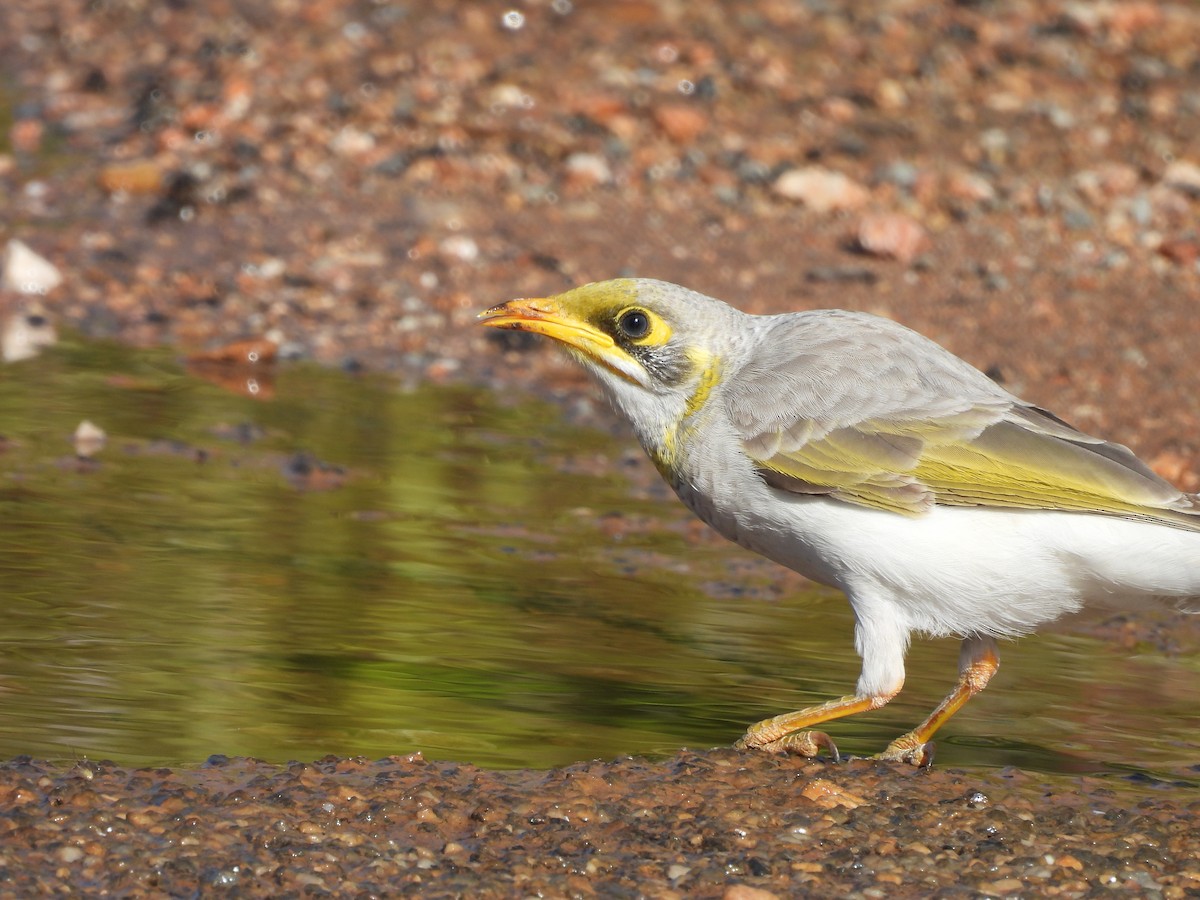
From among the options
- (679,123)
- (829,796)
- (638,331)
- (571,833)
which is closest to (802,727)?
(829,796)

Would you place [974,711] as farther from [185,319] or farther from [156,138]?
[156,138]

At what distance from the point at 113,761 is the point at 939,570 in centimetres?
269

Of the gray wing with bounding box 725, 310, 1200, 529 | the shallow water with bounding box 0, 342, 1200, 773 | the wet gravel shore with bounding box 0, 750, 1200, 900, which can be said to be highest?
the gray wing with bounding box 725, 310, 1200, 529

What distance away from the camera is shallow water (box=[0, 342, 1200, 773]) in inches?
247

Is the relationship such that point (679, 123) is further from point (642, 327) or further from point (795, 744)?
point (795, 744)

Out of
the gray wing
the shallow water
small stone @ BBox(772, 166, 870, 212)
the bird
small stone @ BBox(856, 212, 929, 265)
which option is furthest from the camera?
small stone @ BBox(772, 166, 870, 212)

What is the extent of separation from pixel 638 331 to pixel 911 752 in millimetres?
1776

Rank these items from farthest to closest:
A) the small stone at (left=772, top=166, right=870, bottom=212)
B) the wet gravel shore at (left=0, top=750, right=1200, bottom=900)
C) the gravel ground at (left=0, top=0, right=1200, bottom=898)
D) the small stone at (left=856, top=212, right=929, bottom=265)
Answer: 1. the small stone at (left=772, top=166, right=870, bottom=212)
2. the small stone at (left=856, top=212, right=929, bottom=265)
3. the gravel ground at (left=0, top=0, right=1200, bottom=898)
4. the wet gravel shore at (left=0, top=750, right=1200, bottom=900)

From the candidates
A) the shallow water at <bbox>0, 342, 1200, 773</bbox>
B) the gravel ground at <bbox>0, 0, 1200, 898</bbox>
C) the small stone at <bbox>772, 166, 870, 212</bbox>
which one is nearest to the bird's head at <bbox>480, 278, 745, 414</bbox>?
the shallow water at <bbox>0, 342, 1200, 773</bbox>

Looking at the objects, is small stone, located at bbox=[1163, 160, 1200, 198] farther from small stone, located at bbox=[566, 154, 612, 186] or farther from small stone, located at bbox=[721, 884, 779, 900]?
small stone, located at bbox=[721, 884, 779, 900]

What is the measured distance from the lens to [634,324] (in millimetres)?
7020

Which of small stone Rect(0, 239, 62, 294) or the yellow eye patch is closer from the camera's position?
the yellow eye patch

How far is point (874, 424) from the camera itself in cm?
689

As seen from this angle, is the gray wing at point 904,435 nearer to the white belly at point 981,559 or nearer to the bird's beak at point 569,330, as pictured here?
the white belly at point 981,559
